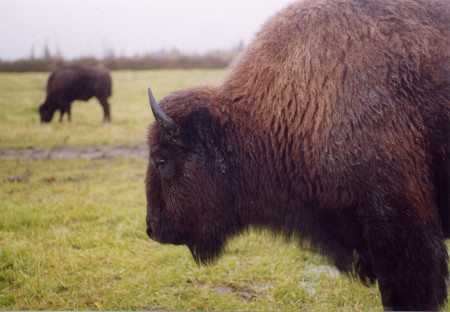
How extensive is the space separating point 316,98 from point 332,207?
68cm

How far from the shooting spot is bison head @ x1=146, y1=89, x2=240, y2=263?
2.61m

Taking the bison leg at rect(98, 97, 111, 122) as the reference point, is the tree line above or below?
above

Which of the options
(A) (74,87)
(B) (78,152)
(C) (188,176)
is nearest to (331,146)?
(C) (188,176)

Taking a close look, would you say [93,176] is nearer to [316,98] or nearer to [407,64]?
[316,98]

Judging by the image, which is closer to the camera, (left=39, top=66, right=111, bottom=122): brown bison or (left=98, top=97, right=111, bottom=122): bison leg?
(left=39, top=66, right=111, bottom=122): brown bison

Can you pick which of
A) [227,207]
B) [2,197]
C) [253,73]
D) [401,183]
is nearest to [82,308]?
[227,207]

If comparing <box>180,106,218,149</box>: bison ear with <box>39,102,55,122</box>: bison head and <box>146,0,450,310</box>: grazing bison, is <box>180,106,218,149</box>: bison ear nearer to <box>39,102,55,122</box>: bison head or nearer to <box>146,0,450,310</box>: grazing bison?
<box>146,0,450,310</box>: grazing bison

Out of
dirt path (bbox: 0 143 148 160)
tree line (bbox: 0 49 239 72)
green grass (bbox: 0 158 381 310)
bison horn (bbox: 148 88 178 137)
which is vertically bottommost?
green grass (bbox: 0 158 381 310)

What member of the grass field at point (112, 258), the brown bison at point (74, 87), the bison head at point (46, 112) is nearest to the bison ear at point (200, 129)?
the grass field at point (112, 258)

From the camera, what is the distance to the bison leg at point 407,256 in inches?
88.3

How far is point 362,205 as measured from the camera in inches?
90.7

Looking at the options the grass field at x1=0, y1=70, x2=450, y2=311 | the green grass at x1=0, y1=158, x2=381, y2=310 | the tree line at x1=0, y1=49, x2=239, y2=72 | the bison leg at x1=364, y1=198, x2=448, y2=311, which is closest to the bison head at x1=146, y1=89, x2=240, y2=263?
the grass field at x1=0, y1=70, x2=450, y2=311

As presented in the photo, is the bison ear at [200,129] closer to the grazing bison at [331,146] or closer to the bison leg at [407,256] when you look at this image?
the grazing bison at [331,146]

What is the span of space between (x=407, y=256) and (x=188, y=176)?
1434 mm
